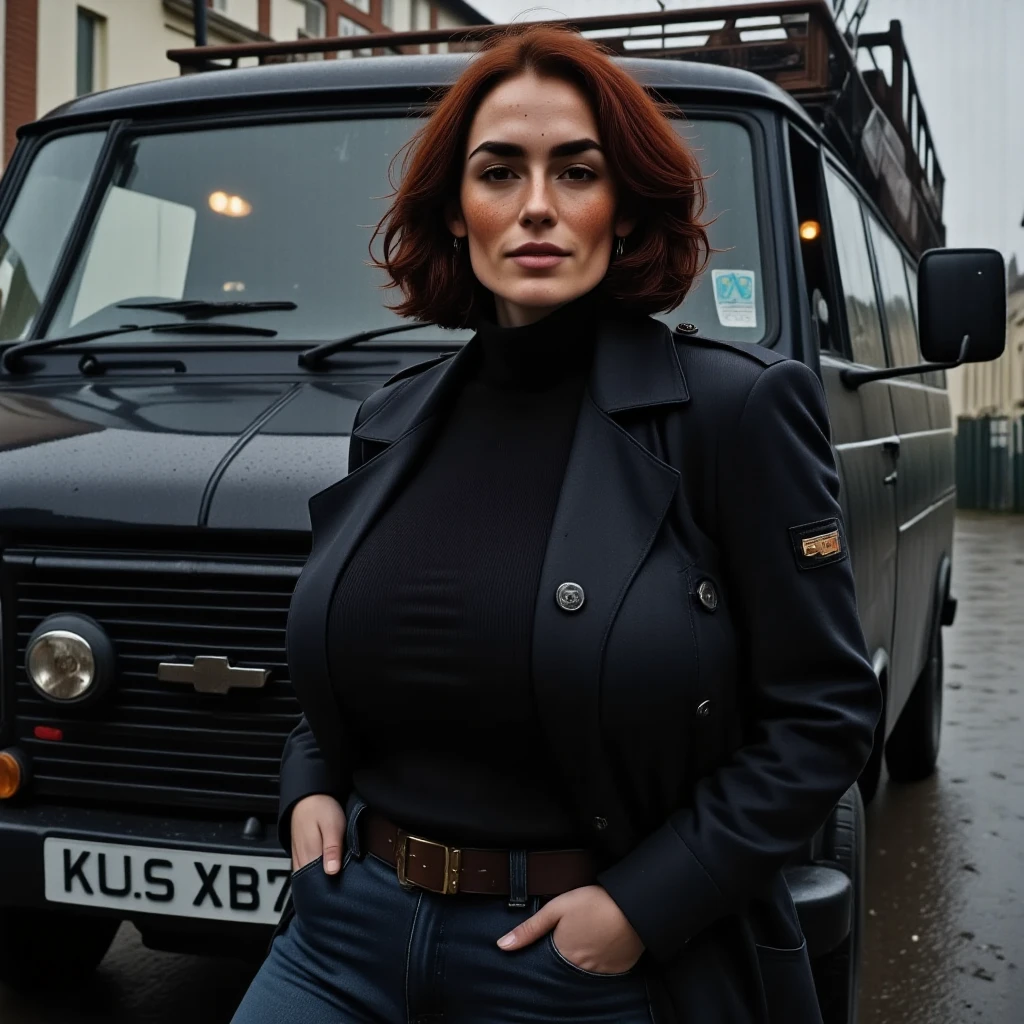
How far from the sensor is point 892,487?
14.5 feet

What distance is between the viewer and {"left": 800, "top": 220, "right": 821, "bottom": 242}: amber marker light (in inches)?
147

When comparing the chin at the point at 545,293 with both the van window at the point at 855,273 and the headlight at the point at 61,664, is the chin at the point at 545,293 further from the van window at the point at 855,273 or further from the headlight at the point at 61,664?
the van window at the point at 855,273

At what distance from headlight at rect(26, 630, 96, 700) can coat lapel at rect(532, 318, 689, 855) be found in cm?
167

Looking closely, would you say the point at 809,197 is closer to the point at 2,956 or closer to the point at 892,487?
the point at 892,487

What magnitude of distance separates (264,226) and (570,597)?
7.79 feet

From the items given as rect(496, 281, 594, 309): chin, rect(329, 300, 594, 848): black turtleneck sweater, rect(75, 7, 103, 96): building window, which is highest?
rect(75, 7, 103, 96): building window

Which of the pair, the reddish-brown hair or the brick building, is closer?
the reddish-brown hair

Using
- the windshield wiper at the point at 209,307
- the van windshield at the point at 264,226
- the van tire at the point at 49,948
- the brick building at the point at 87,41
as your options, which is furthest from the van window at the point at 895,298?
the brick building at the point at 87,41

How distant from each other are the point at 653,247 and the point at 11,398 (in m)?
2.13

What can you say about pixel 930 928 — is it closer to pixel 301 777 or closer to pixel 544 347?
pixel 301 777

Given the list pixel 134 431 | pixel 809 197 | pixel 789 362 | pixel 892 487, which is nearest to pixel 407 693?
pixel 789 362

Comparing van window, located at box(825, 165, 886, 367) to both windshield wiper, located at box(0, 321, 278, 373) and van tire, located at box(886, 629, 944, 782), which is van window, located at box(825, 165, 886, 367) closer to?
windshield wiper, located at box(0, 321, 278, 373)

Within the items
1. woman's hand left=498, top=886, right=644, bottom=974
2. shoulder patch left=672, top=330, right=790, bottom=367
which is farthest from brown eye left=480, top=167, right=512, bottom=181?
woman's hand left=498, top=886, right=644, bottom=974

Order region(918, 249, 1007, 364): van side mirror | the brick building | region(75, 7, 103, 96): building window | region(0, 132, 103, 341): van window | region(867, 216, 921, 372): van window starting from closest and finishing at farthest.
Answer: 1. region(918, 249, 1007, 364): van side mirror
2. region(0, 132, 103, 341): van window
3. region(867, 216, 921, 372): van window
4. the brick building
5. region(75, 7, 103, 96): building window
